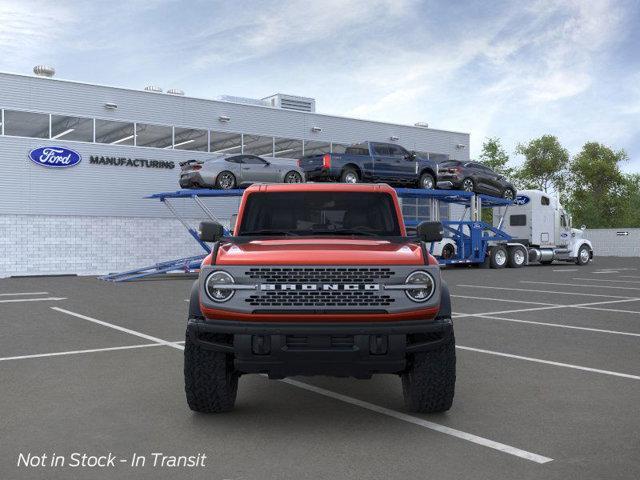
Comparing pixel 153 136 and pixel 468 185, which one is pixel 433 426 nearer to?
pixel 468 185

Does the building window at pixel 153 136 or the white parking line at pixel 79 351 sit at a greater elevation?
the building window at pixel 153 136

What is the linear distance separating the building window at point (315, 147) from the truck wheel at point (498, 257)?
10108mm

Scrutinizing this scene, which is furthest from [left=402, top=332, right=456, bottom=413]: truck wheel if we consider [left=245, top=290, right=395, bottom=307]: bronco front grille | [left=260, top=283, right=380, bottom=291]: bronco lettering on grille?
[left=260, top=283, right=380, bottom=291]: bronco lettering on grille

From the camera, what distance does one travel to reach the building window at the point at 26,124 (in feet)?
88.2

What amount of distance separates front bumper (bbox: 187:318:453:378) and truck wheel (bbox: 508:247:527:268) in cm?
2743

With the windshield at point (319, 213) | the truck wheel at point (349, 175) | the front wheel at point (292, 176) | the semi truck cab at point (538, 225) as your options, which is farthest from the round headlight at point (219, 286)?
the semi truck cab at point (538, 225)

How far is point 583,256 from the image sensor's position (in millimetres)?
34031

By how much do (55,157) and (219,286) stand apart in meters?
25.1

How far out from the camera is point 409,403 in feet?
18.0

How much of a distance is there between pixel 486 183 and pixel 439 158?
11.1m

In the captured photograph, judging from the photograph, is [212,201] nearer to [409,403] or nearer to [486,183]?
[486,183]

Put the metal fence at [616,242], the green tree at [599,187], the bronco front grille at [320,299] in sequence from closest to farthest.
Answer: the bronco front grille at [320,299]
the metal fence at [616,242]
the green tree at [599,187]

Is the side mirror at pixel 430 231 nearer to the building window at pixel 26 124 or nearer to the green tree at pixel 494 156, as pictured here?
the building window at pixel 26 124

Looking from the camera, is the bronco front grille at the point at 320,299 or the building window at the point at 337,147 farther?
the building window at the point at 337,147
